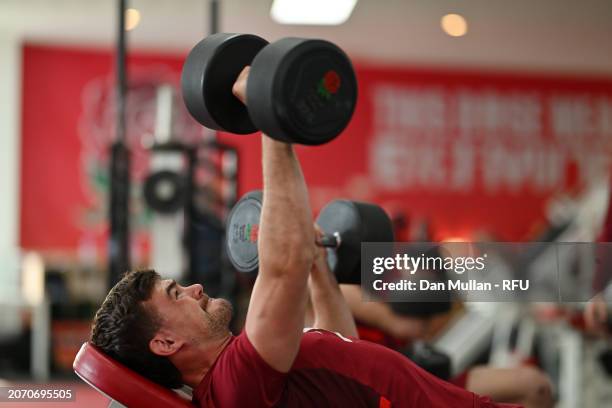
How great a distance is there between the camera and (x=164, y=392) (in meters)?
1.52

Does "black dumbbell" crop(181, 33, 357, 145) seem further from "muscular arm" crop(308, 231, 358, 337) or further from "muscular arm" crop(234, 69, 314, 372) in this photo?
"muscular arm" crop(308, 231, 358, 337)

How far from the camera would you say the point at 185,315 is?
161 cm

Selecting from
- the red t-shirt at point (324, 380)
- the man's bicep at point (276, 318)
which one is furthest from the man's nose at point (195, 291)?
the man's bicep at point (276, 318)

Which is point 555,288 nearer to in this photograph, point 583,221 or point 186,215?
point 186,215

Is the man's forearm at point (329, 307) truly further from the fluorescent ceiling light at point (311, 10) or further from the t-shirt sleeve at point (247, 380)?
the fluorescent ceiling light at point (311, 10)

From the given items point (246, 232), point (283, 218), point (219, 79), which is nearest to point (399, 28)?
point (246, 232)

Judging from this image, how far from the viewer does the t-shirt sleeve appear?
143 cm

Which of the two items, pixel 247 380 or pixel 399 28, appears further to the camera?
pixel 399 28

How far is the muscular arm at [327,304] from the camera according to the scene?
199 centimetres

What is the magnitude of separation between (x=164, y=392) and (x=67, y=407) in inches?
24.5

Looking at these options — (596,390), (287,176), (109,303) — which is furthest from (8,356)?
Answer: (287,176)

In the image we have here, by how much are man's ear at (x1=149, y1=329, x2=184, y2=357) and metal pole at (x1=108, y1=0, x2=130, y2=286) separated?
2168 millimetres

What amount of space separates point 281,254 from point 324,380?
0.33 m

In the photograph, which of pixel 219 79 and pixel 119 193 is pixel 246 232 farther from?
pixel 119 193
